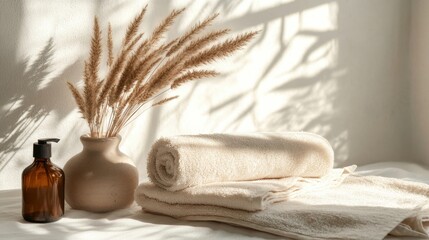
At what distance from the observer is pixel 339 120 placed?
2238 millimetres

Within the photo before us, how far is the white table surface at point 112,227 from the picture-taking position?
1376mm

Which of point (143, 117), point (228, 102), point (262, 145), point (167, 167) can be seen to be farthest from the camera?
point (228, 102)

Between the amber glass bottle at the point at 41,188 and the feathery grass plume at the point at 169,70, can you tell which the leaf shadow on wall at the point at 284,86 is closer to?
the feathery grass plume at the point at 169,70

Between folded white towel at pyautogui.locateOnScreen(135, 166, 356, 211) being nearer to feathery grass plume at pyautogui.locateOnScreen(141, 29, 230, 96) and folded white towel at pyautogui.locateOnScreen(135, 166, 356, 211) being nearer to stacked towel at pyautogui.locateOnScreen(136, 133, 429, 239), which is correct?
stacked towel at pyautogui.locateOnScreen(136, 133, 429, 239)

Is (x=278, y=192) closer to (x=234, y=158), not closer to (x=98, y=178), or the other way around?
(x=234, y=158)

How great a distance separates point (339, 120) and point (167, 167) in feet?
2.86

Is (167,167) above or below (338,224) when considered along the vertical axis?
above

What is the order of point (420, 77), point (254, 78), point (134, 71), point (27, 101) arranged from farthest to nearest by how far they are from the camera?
point (420, 77) → point (254, 78) → point (27, 101) → point (134, 71)

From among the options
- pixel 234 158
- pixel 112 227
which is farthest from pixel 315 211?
pixel 112 227

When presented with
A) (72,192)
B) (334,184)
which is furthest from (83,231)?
(334,184)

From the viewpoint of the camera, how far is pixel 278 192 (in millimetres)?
1547

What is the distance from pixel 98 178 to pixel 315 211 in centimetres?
47

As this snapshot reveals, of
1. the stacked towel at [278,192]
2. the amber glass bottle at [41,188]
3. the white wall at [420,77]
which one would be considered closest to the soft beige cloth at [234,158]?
the stacked towel at [278,192]

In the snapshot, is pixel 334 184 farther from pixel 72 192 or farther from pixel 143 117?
pixel 72 192
